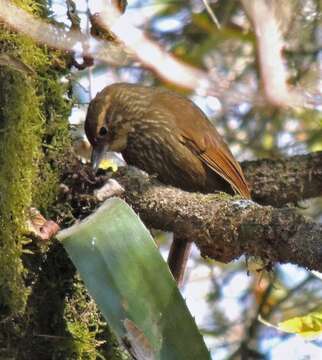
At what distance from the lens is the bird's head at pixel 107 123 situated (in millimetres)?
4348

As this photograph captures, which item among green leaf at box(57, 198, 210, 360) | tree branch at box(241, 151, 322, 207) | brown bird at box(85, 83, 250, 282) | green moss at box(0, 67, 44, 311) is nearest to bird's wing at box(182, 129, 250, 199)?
brown bird at box(85, 83, 250, 282)

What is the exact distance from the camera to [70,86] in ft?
9.96

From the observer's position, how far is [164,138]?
4531 mm

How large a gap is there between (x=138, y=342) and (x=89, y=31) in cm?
135

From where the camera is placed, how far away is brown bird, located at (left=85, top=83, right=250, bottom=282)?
442cm

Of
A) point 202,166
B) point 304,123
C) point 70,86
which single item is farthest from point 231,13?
point 70,86

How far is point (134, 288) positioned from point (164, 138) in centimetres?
219

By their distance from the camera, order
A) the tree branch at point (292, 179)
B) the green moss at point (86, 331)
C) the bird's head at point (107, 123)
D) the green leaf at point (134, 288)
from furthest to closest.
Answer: the bird's head at point (107, 123) → the tree branch at point (292, 179) → the green moss at point (86, 331) → the green leaf at point (134, 288)

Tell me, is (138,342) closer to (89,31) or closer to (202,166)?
(89,31)

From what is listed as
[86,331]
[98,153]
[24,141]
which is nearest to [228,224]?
[86,331]

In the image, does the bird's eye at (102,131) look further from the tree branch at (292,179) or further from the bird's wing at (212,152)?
the tree branch at (292,179)

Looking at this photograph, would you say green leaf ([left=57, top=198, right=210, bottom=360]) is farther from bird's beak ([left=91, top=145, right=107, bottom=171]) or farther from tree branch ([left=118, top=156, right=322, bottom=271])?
bird's beak ([left=91, top=145, right=107, bottom=171])

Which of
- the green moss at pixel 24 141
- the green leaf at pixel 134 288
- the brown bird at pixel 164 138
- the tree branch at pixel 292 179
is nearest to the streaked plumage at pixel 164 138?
the brown bird at pixel 164 138

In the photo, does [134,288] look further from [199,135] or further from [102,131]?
[199,135]
